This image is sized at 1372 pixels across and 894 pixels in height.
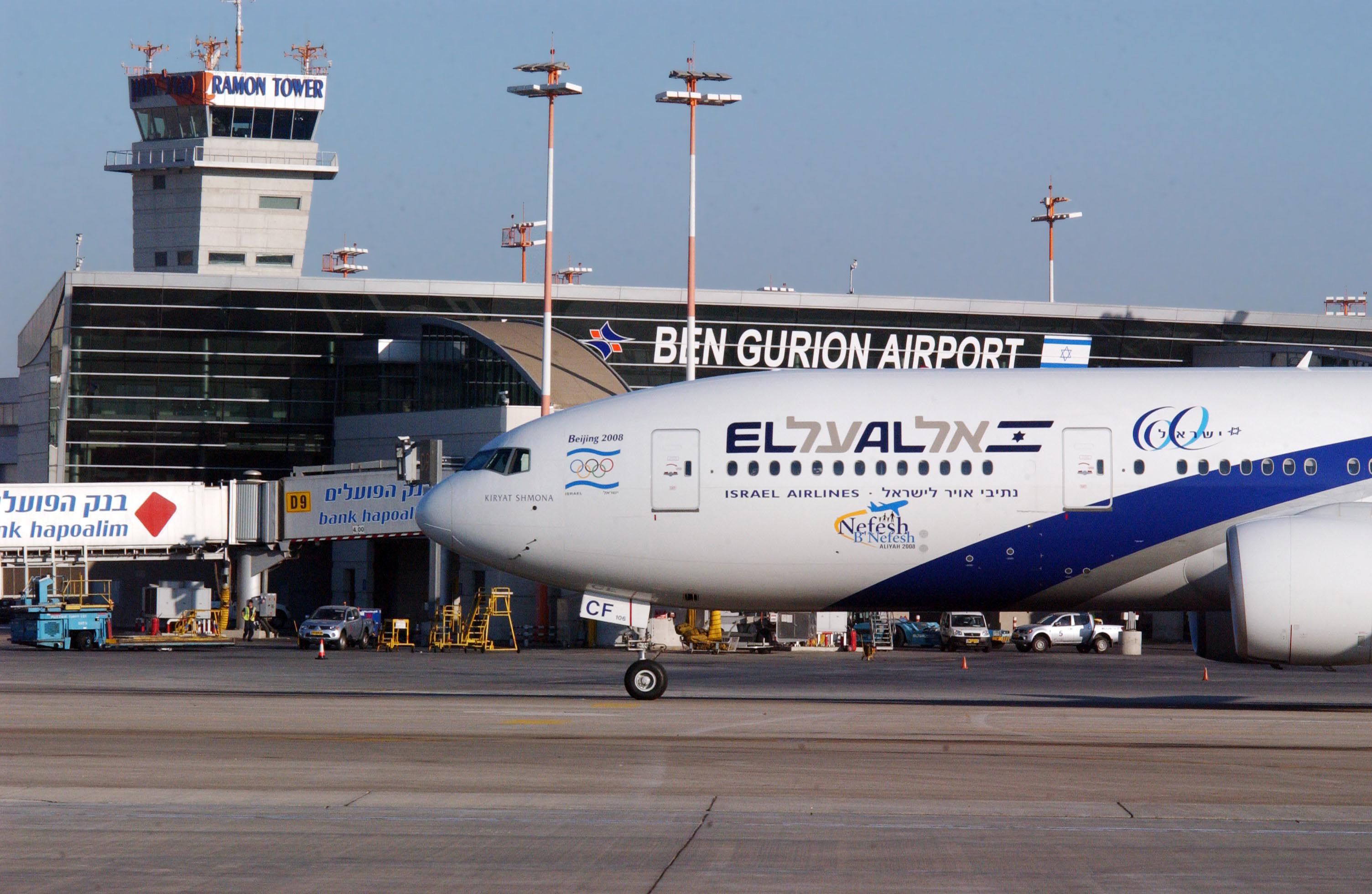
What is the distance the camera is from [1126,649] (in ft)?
192

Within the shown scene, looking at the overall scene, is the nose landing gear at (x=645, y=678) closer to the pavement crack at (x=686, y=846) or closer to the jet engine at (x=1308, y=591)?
the jet engine at (x=1308, y=591)

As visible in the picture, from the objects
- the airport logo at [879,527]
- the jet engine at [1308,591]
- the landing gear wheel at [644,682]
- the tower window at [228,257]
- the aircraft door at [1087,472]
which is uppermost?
the tower window at [228,257]

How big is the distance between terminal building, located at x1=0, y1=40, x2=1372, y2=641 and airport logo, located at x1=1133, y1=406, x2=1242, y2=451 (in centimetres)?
5073

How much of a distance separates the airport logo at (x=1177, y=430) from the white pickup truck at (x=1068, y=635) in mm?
38928

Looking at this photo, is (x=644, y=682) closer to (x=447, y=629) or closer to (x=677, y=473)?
(x=677, y=473)

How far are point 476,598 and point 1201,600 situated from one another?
137ft

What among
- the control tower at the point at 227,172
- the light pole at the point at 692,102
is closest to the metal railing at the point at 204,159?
the control tower at the point at 227,172

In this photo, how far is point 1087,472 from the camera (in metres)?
23.7

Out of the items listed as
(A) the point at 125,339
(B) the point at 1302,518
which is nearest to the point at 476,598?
(A) the point at 125,339

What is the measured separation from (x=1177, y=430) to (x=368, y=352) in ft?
209

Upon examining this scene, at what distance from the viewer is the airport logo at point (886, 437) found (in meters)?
23.8

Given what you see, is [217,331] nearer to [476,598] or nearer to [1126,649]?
[476,598]

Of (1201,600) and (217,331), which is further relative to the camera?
(217,331)

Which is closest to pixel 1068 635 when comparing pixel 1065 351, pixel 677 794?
pixel 1065 351
